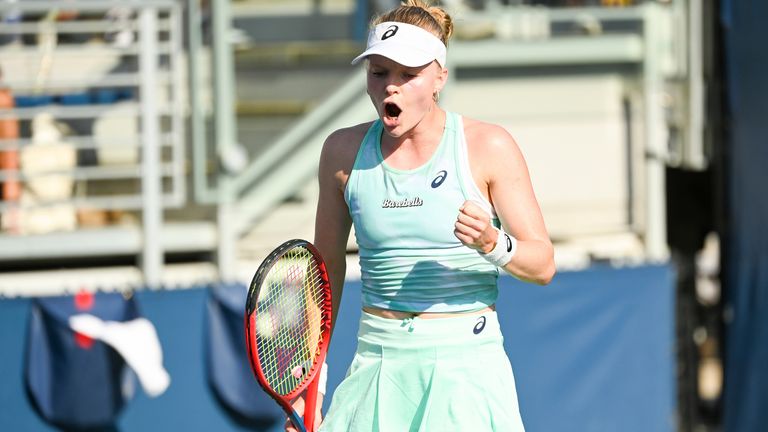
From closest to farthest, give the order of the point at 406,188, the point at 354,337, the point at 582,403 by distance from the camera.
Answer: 1. the point at 406,188
2. the point at 354,337
3. the point at 582,403

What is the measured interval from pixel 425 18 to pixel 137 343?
3.50m

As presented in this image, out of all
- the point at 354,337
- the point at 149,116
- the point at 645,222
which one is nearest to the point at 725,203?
the point at 645,222

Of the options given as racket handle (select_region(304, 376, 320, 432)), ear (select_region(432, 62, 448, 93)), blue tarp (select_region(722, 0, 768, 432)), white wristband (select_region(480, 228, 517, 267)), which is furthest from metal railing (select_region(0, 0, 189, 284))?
white wristband (select_region(480, 228, 517, 267))

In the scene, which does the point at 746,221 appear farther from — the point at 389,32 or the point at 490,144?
the point at 389,32

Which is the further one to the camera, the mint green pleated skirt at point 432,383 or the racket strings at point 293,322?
the racket strings at point 293,322

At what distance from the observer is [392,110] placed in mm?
3734

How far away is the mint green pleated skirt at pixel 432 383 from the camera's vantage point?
3.78 m

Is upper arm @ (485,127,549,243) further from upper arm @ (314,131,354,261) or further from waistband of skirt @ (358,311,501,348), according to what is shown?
upper arm @ (314,131,354,261)

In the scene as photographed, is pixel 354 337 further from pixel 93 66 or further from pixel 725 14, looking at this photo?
pixel 725 14

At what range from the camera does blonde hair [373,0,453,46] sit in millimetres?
3857

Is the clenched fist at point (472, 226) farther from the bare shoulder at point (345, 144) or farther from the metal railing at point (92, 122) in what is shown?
the metal railing at point (92, 122)

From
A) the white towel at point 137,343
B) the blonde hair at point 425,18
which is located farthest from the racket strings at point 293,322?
the white towel at point 137,343

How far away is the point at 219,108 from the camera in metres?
8.14

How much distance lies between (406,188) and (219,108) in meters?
4.49
